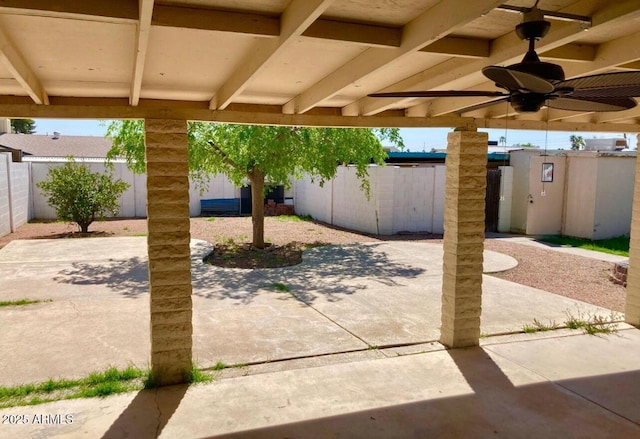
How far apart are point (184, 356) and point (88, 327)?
2105 mm

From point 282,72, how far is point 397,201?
35.8 ft

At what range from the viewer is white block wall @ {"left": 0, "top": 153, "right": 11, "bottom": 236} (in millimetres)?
12828

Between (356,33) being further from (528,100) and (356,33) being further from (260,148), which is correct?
(260,148)

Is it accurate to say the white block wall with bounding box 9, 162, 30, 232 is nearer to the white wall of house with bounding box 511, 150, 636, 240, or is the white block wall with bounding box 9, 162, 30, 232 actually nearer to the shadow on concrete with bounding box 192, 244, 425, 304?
the shadow on concrete with bounding box 192, 244, 425, 304

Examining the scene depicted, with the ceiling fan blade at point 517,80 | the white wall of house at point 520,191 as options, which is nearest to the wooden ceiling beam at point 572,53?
the ceiling fan blade at point 517,80

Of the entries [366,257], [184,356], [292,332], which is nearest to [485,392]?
[292,332]

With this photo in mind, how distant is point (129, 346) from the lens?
5270mm

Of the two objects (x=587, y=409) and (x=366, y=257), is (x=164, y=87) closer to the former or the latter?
(x=587, y=409)

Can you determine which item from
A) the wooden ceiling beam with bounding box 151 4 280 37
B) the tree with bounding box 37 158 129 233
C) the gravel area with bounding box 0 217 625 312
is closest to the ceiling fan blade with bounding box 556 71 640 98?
the wooden ceiling beam with bounding box 151 4 280 37

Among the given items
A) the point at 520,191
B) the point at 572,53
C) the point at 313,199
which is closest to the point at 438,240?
the point at 520,191

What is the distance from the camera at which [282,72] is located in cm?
388

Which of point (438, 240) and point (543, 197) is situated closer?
point (438, 240)

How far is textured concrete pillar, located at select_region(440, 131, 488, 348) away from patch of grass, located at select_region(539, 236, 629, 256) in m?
8.24

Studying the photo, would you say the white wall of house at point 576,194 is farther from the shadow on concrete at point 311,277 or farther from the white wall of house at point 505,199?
the shadow on concrete at point 311,277
